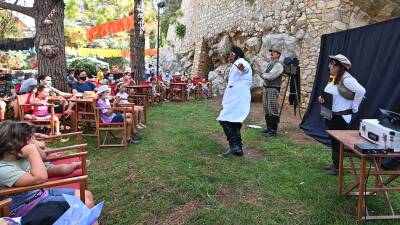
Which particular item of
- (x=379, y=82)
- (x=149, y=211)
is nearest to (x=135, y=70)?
(x=379, y=82)

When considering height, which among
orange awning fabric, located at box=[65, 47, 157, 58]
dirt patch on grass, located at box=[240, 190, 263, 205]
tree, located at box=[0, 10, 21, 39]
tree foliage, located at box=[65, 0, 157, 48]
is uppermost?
tree foliage, located at box=[65, 0, 157, 48]

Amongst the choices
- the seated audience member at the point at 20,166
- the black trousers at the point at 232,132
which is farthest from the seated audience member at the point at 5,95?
the seated audience member at the point at 20,166

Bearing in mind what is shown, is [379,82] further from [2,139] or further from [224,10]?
[224,10]

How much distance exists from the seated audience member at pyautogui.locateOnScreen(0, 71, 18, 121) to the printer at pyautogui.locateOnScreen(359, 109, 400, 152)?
5390mm

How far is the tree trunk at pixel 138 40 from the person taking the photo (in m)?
11.1

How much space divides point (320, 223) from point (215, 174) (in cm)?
143

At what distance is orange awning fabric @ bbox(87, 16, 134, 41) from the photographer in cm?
1530

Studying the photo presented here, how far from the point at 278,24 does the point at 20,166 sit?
9.67 meters

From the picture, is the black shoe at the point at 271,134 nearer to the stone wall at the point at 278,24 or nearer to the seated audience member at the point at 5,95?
the stone wall at the point at 278,24

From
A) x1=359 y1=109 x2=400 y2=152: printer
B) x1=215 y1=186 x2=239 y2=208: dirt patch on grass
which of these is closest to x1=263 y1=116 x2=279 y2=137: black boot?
x1=215 y1=186 x2=239 y2=208: dirt patch on grass

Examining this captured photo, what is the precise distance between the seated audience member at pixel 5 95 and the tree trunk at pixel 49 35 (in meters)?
0.82

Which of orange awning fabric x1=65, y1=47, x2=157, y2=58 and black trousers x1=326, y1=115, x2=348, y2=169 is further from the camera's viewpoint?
orange awning fabric x1=65, y1=47, x2=157, y2=58

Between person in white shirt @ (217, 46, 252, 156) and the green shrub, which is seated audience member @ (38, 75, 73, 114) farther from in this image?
the green shrub

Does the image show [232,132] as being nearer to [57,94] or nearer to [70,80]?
[57,94]
